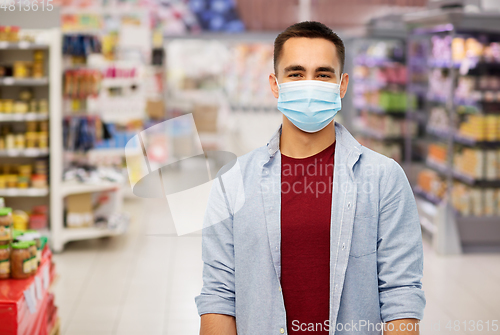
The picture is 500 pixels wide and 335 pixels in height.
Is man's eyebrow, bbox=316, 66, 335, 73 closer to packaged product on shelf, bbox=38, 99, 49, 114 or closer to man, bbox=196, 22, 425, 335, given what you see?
man, bbox=196, 22, 425, 335

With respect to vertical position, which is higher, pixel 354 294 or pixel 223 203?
pixel 223 203

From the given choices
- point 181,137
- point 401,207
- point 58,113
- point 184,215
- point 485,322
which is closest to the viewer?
point 401,207

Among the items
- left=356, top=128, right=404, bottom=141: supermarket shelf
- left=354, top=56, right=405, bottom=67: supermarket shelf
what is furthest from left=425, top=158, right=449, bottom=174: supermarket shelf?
left=354, top=56, right=405, bottom=67: supermarket shelf

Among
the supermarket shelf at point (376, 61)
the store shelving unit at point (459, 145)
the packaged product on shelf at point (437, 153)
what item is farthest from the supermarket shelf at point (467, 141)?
the supermarket shelf at point (376, 61)

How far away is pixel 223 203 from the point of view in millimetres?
1849

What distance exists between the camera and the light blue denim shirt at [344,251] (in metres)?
1.74

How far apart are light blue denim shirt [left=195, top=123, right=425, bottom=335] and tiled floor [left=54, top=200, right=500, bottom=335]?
2271mm

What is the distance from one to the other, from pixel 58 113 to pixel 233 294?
4.35 metres

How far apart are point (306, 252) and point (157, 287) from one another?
130 inches

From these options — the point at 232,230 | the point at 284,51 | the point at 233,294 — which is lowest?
the point at 233,294

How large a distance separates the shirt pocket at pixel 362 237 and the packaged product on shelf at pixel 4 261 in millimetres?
1801

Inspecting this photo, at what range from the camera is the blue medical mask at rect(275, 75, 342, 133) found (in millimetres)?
1854

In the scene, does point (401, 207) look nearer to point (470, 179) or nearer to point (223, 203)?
point (223, 203)

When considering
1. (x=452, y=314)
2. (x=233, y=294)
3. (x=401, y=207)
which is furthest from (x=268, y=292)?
(x=452, y=314)
